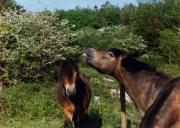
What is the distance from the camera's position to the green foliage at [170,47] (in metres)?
25.0

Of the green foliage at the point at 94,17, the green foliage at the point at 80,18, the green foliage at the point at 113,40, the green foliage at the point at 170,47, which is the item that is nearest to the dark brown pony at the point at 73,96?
the green foliage at the point at 113,40

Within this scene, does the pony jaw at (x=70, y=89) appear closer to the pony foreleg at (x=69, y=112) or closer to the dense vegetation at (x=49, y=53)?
the pony foreleg at (x=69, y=112)

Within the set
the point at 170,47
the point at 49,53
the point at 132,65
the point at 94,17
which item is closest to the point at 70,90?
the point at 132,65

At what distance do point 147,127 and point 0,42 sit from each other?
13.8 m

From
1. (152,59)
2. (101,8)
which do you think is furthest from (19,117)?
(101,8)

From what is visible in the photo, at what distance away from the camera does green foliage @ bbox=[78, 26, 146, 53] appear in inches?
965

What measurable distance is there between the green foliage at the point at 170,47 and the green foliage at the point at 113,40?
0.99m


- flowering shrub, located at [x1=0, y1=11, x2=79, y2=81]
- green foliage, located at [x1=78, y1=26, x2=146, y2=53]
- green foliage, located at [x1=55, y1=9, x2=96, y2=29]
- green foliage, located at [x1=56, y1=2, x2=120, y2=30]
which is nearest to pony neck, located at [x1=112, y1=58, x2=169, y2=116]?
flowering shrub, located at [x1=0, y1=11, x2=79, y2=81]

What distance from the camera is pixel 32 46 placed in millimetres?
15812

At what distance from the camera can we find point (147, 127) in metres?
1.36

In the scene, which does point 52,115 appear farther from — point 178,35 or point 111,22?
point 111,22

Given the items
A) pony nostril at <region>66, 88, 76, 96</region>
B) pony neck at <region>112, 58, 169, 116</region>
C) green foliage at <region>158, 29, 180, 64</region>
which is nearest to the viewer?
pony neck at <region>112, 58, 169, 116</region>

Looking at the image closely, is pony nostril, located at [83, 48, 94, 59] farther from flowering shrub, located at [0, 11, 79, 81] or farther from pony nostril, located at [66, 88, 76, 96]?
flowering shrub, located at [0, 11, 79, 81]

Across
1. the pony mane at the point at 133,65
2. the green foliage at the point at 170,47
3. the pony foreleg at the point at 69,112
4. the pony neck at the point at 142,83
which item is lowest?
the green foliage at the point at 170,47
